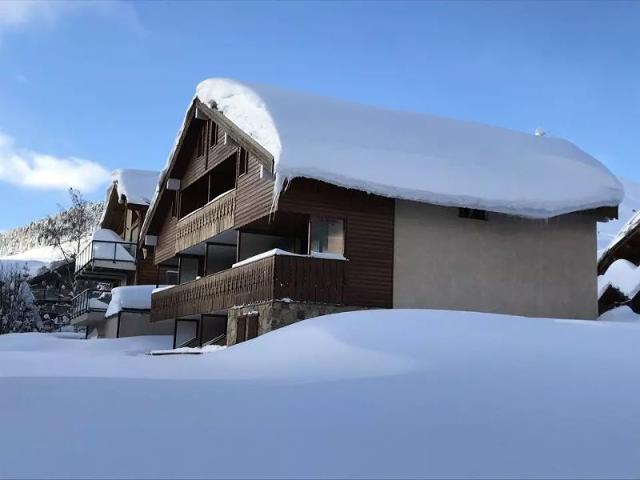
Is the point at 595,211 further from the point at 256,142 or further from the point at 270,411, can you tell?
the point at 270,411

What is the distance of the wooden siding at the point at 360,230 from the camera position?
18.8m

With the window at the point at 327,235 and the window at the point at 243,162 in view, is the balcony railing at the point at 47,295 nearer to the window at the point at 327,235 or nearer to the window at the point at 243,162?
the window at the point at 243,162

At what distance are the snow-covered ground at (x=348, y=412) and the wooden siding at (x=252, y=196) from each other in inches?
329

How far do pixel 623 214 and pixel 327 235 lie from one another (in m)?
66.8

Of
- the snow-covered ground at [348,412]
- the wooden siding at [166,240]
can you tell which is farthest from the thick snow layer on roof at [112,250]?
the snow-covered ground at [348,412]

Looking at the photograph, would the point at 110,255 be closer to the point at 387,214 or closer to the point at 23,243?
the point at 387,214

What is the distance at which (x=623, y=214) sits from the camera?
257 feet

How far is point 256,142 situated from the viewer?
61.6 ft

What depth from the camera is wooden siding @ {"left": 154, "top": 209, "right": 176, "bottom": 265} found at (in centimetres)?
2862

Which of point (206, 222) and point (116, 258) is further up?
point (206, 222)

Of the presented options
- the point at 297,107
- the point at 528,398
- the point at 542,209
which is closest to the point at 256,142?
the point at 297,107

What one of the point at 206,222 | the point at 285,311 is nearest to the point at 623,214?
the point at 206,222

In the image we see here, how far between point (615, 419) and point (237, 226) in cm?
1543

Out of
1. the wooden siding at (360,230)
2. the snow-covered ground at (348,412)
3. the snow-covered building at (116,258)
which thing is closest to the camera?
the snow-covered ground at (348,412)
